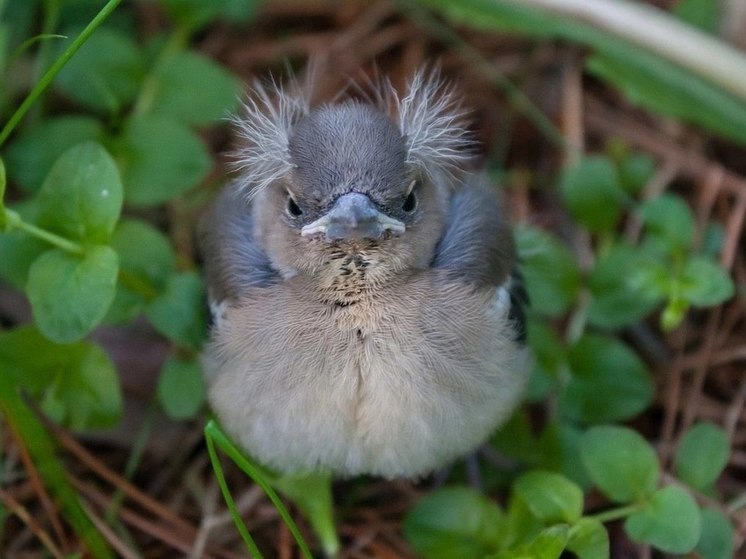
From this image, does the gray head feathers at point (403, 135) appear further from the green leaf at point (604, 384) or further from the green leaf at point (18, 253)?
the green leaf at point (604, 384)

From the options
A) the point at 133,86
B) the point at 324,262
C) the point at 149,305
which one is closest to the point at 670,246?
the point at 324,262

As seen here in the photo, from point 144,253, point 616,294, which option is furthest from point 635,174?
point 144,253

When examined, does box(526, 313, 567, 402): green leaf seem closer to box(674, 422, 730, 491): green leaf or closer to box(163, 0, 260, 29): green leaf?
box(674, 422, 730, 491): green leaf

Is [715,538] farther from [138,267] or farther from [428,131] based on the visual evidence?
[138,267]

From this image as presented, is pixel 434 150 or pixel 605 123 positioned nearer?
pixel 434 150

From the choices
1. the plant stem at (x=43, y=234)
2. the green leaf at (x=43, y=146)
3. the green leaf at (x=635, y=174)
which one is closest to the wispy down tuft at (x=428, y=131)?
the plant stem at (x=43, y=234)

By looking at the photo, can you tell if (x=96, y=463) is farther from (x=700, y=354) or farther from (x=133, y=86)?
(x=700, y=354)

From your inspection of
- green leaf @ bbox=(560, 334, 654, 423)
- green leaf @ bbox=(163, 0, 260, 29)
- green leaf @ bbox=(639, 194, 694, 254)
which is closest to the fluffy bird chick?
green leaf @ bbox=(560, 334, 654, 423)
